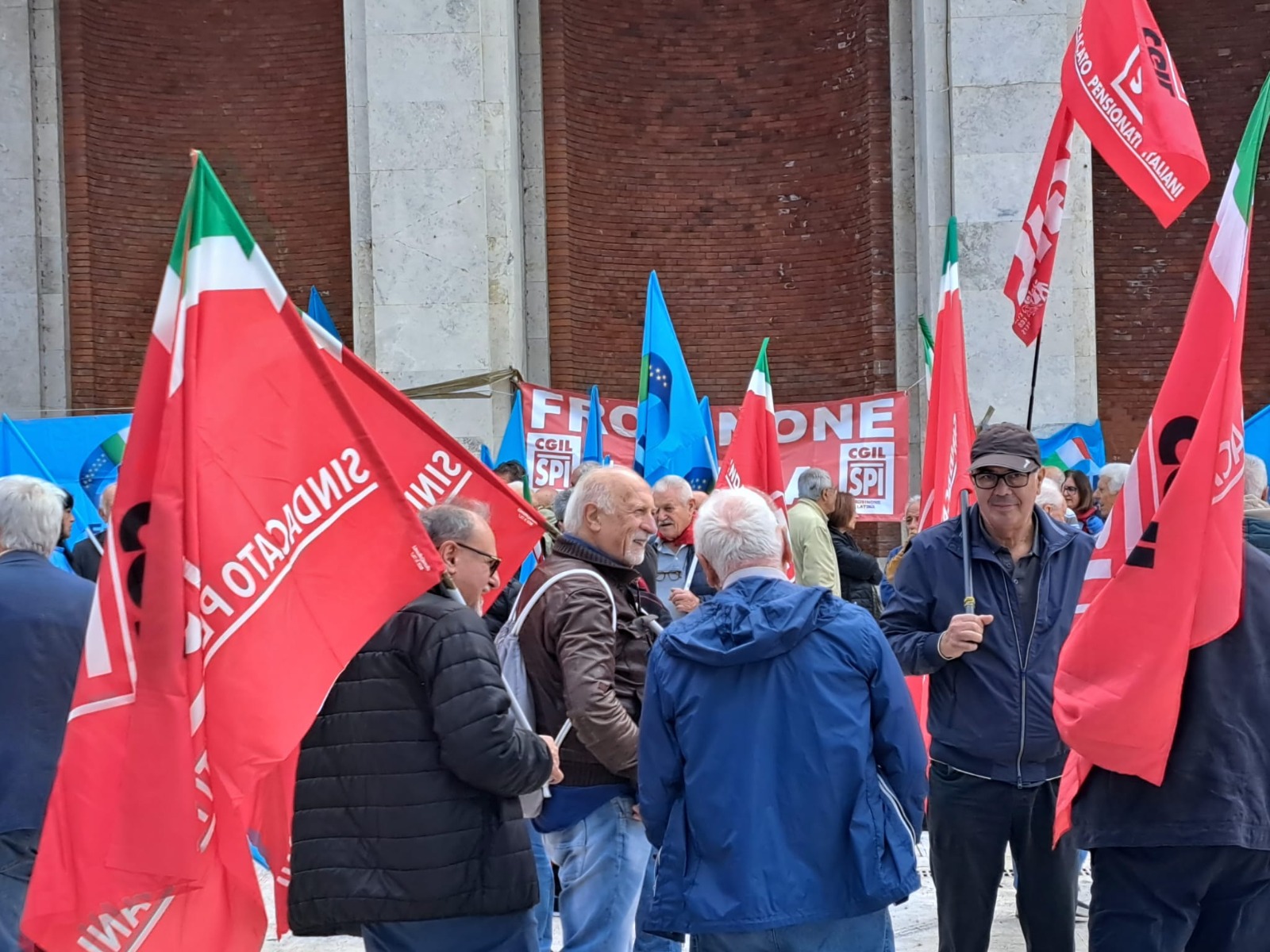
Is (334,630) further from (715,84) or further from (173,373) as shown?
(715,84)

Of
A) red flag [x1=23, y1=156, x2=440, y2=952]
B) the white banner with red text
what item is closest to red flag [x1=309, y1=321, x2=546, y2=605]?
red flag [x1=23, y1=156, x2=440, y2=952]

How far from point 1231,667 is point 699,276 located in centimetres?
1128

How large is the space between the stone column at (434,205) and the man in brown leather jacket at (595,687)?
7.84 m

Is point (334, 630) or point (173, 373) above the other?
point (173, 373)

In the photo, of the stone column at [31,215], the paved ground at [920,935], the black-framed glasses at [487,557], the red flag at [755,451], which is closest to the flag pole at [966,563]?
the black-framed glasses at [487,557]

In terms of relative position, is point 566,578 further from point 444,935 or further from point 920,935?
point 920,935

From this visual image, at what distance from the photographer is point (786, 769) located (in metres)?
3.38

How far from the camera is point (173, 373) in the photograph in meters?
3.12

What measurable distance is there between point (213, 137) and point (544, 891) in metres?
10.9

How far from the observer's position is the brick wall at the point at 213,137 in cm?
1409

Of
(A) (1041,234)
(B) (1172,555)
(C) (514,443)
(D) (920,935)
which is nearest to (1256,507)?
(B) (1172,555)

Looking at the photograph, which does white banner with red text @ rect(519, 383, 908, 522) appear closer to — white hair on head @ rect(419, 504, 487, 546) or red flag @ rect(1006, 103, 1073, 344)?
red flag @ rect(1006, 103, 1073, 344)

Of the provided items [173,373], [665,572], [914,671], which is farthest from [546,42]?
[173,373]

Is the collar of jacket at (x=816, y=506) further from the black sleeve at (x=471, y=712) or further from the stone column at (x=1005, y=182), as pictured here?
the black sleeve at (x=471, y=712)
